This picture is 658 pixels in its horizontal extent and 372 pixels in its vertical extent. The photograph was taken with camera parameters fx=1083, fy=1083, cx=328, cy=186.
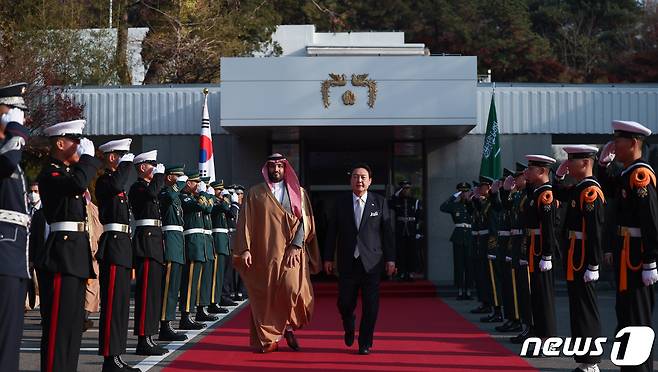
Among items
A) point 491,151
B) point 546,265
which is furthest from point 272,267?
point 491,151

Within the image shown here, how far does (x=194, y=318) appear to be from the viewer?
1549 cm

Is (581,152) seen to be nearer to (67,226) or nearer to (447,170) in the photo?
(67,226)

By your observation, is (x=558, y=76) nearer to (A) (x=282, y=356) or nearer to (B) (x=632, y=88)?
(B) (x=632, y=88)

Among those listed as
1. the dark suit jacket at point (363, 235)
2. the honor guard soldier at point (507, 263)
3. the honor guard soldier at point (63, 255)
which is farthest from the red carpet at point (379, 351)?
the honor guard soldier at point (63, 255)

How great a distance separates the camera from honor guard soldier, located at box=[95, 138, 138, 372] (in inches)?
372

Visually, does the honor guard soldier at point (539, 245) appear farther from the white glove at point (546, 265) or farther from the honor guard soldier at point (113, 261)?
the honor guard soldier at point (113, 261)

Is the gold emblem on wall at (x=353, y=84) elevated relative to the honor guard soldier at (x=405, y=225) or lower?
elevated

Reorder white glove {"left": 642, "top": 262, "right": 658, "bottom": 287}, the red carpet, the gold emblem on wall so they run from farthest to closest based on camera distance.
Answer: the gold emblem on wall
the red carpet
white glove {"left": 642, "top": 262, "right": 658, "bottom": 287}

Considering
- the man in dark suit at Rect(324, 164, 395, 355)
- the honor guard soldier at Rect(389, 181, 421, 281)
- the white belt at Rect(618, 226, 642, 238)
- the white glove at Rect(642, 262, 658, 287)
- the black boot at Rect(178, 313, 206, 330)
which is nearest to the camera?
the white glove at Rect(642, 262, 658, 287)

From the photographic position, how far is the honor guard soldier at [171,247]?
12180 mm

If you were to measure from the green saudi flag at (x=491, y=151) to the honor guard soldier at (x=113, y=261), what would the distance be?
13.7m

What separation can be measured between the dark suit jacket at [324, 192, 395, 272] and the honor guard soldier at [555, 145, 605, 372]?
2486mm

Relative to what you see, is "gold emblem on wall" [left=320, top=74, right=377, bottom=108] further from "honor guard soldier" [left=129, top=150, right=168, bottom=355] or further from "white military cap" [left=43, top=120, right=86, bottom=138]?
"white military cap" [left=43, top=120, right=86, bottom=138]

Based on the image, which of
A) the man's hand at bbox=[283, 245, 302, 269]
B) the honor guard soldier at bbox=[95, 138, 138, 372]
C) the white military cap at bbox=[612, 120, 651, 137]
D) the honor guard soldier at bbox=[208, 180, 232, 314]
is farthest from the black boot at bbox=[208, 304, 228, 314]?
the white military cap at bbox=[612, 120, 651, 137]
